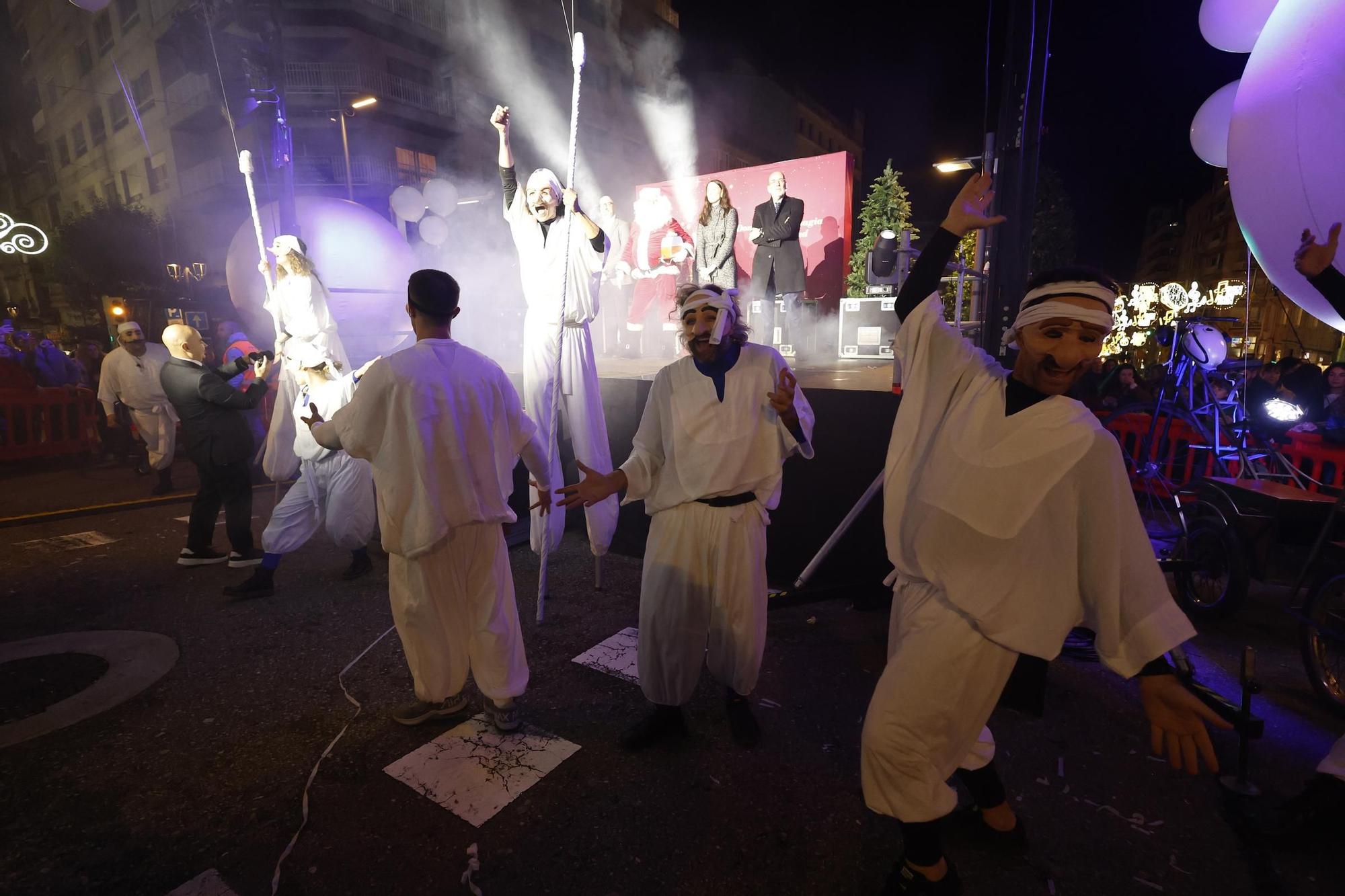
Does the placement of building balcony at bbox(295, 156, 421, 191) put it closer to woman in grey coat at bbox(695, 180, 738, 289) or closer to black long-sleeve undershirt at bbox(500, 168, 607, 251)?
woman in grey coat at bbox(695, 180, 738, 289)

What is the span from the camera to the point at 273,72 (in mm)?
7676

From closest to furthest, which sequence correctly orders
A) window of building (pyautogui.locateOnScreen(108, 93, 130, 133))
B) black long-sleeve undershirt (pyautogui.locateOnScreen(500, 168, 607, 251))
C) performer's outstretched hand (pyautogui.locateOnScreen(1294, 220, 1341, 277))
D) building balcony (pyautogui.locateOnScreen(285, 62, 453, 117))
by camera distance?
1. performer's outstretched hand (pyautogui.locateOnScreen(1294, 220, 1341, 277))
2. black long-sleeve undershirt (pyautogui.locateOnScreen(500, 168, 607, 251))
3. building balcony (pyautogui.locateOnScreen(285, 62, 453, 117))
4. window of building (pyautogui.locateOnScreen(108, 93, 130, 133))

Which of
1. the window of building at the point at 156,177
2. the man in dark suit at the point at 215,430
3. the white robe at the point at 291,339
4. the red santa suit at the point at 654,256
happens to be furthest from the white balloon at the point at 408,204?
the window of building at the point at 156,177

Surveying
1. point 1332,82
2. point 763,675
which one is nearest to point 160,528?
point 763,675

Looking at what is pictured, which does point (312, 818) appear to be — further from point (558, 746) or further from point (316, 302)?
point (316, 302)

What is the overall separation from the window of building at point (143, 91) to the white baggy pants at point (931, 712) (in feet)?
101

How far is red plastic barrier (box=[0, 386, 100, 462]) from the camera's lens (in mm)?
9320

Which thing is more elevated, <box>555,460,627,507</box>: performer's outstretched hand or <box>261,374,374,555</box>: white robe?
<box>555,460,627,507</box>: performer's outstretched hand

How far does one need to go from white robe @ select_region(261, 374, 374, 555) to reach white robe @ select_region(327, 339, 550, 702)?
6.98 ft

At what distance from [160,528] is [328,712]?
494 cm

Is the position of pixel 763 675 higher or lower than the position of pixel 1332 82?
lower

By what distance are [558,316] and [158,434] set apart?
22.8 feet

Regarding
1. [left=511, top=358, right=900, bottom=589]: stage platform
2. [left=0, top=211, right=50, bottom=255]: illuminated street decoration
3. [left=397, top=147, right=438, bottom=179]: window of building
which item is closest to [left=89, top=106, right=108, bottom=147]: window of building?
[left=397, top=147, right=438, bottom=179]: window of building

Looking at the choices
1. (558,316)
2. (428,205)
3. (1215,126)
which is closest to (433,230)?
(428,205)
